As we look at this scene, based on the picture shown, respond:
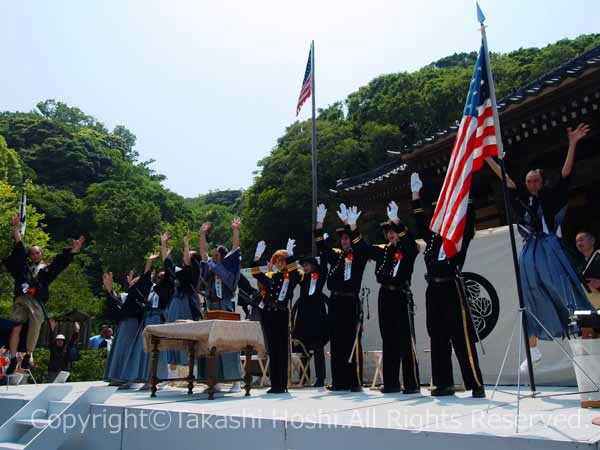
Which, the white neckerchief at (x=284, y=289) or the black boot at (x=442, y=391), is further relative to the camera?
the white neckerchief at (x=284, y=289)

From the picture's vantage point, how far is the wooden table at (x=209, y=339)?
560cm

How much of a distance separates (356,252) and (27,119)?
57.4 m

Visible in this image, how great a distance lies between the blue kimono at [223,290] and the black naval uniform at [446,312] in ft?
9.02

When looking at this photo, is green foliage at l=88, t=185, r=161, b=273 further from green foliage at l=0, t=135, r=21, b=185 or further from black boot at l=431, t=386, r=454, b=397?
black boot at l=431, t=386, r=454, b=397

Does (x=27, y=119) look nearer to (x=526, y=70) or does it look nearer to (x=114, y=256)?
(x=114, y=256)

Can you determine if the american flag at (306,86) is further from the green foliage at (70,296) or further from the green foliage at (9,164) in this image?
the green foliage at (9,164)

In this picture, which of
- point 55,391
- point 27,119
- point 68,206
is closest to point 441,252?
point 55,391

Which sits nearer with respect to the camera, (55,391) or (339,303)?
(55,391)

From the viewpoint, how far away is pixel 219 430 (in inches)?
150

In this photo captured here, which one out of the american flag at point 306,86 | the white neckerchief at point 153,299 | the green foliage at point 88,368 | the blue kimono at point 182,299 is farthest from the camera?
the american flag at point 306,86

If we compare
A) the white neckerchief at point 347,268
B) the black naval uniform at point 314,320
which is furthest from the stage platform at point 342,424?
the black naval uniform at point 314,320

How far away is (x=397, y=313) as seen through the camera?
5.58m

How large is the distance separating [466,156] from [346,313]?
8.12 feet

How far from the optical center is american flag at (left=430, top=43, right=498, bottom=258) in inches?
177
